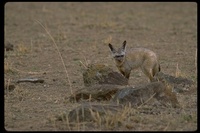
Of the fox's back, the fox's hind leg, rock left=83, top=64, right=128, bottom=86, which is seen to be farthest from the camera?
the fox's back

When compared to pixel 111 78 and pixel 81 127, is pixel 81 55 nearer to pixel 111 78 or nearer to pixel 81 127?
pixel 111 78

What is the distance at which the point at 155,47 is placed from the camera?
15.5 metres

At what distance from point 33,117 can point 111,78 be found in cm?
229

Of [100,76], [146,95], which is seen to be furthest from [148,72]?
[146,95]

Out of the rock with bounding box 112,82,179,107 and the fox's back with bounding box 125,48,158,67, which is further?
the fox's back with bounding box 125,48,158,67

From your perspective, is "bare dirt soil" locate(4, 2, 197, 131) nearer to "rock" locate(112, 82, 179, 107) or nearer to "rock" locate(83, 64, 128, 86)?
"rock" locate(112, 82, 179, 107)

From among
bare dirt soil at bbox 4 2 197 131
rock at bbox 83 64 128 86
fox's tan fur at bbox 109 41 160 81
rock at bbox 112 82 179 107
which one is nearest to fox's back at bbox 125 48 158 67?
fox's tan fur at bbox 109 41 160 81

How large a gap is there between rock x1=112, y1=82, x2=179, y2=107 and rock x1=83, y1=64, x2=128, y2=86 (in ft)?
4.80

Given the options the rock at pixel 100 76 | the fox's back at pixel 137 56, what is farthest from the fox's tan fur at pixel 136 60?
the rock at pixel 100 76

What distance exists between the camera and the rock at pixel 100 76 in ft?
33.0

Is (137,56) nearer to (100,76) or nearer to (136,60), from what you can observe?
(136,60)

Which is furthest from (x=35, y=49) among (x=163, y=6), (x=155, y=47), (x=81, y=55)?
(x=163, y=6)

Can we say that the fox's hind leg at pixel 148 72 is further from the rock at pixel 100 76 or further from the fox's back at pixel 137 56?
the rock at pixel 100 76

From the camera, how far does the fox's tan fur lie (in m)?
10.8
